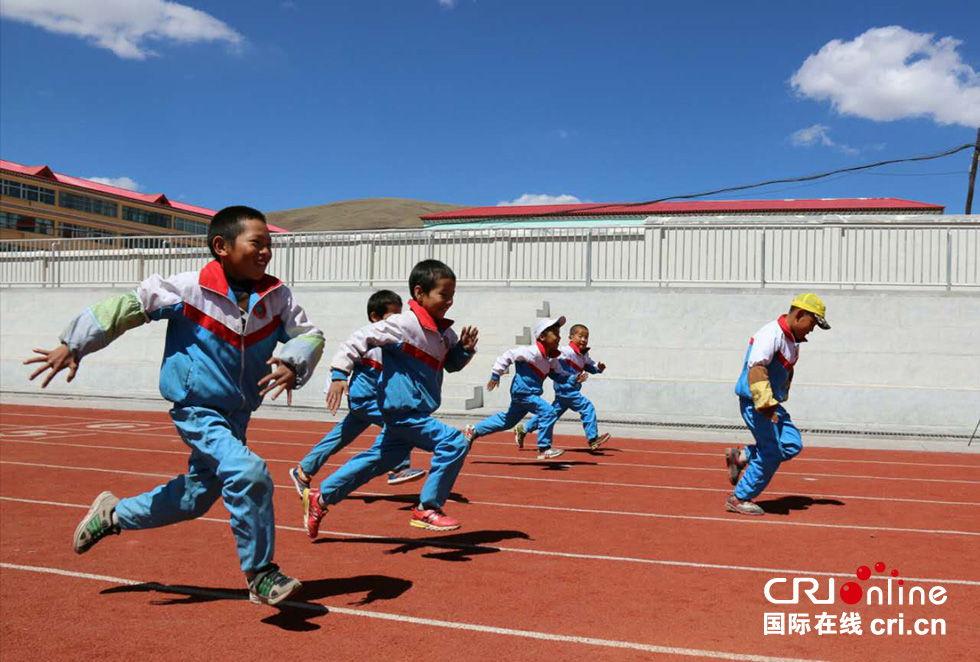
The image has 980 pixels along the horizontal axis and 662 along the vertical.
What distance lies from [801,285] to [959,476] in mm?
8980

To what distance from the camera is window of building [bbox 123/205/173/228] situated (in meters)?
75.2

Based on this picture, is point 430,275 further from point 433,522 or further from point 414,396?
point 433,522

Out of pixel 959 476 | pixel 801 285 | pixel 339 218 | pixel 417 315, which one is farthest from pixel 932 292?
pixel 339 218

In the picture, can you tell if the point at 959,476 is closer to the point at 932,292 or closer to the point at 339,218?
the point at 932,292

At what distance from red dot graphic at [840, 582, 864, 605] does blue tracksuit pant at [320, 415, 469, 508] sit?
2369 millimetres

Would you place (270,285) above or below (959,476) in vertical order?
above

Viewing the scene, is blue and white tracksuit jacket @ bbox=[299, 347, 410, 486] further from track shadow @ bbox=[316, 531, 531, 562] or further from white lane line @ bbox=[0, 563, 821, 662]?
white lane line @ bbox=[0, 563, 821, 662]

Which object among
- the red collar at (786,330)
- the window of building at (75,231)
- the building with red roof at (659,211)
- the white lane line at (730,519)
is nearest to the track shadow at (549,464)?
the white lane line at (730,519)

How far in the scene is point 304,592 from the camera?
14.9 feet

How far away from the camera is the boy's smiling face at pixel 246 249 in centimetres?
402

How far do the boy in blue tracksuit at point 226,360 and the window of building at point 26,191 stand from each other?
66.9 metres

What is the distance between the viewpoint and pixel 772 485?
28.9 ft

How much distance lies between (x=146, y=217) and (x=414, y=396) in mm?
78489

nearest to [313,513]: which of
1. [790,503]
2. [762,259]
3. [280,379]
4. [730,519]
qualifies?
[280,379]
